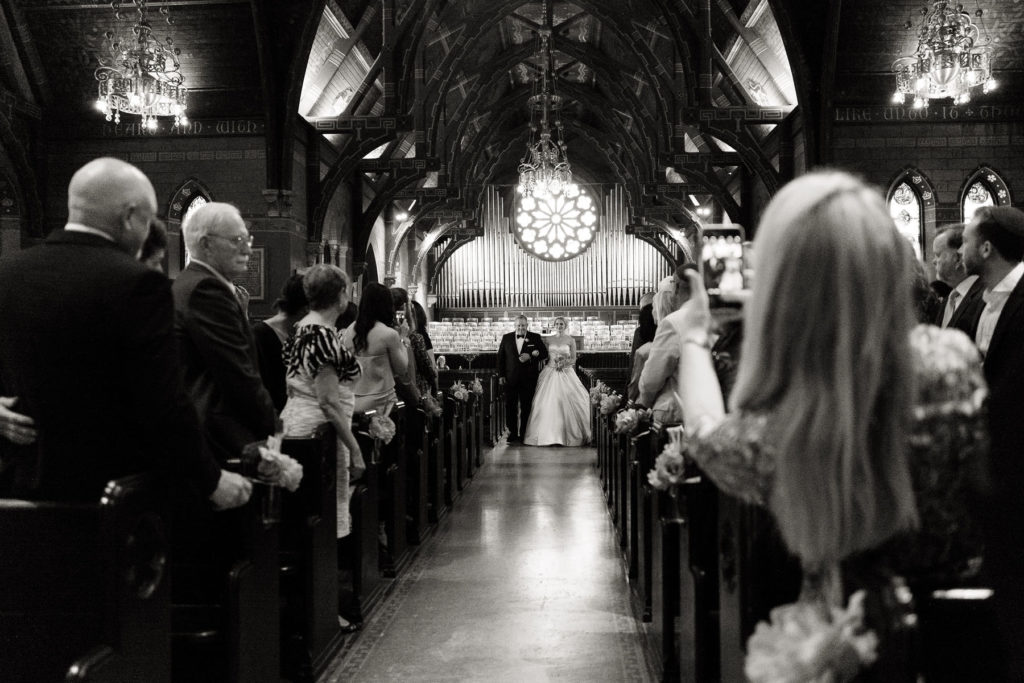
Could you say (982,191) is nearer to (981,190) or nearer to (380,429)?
(981,190)

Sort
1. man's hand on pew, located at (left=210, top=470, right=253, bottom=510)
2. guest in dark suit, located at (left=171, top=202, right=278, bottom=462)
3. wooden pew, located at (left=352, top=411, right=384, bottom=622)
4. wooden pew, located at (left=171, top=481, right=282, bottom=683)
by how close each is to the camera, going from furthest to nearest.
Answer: wooden pew, located at (left=352, top=411, right=384, bottom=622) < guest in dark suit, located at (left=171, top=202, right=278, bottom=462) < wooden pew, located at (left=171, top=481, right=282, bottom=683) < man's hand on pew, located at (left=210, top=470, right=253, bottom=510)

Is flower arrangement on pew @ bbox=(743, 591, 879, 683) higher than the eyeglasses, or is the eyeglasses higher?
the eyeglasses

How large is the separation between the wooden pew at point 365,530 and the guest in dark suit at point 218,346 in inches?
69.2

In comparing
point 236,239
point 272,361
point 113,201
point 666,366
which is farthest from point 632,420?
point 113,201

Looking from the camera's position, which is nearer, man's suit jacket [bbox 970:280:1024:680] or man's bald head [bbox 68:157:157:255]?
man's bald head [bbox 68:157:157:255]

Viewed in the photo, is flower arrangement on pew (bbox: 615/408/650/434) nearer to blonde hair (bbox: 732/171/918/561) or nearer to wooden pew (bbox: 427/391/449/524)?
wooden pew (bbox: 427/391/449/524)

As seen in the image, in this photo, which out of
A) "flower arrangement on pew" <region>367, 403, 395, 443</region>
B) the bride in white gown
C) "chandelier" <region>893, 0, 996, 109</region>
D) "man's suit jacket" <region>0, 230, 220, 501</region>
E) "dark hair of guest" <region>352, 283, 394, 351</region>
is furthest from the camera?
the bride in white gown

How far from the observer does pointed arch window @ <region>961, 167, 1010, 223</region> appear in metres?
11.9

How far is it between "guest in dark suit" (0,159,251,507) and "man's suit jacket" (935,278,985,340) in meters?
2.99

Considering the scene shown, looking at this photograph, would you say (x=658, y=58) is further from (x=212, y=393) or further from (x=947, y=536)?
(x=947, y=536)

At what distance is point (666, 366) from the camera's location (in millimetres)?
4945

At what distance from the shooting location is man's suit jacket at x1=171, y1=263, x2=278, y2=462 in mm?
3152

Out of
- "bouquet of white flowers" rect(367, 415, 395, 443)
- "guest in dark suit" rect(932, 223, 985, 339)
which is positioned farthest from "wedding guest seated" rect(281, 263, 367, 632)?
"guest in dark suit" rect(932, 223, 985, 339)

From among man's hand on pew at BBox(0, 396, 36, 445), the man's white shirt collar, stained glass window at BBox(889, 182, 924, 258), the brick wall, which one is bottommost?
man's hand on pew at BBox(0, 396, 36, 445)
